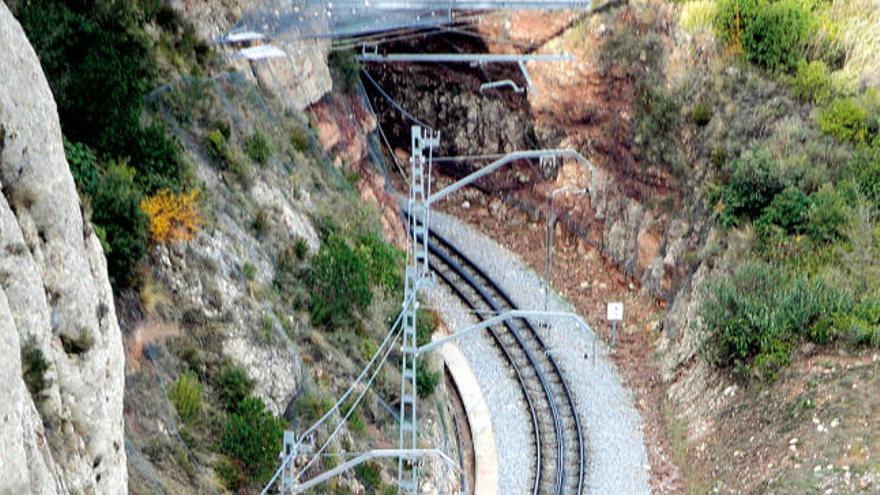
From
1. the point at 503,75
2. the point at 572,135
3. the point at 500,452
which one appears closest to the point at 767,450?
the point at 500,452

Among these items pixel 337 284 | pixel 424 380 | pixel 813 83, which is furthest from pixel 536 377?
pixel 813 83

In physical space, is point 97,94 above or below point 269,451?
above

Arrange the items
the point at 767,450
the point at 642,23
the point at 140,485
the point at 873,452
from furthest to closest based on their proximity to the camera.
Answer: the point at 642,23
the point at 767,450
the point at 873,452
the point at 140,485

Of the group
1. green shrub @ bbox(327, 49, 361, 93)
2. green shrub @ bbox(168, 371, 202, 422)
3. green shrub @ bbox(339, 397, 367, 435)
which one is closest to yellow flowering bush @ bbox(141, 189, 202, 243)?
green shrub @ bbox(168, 371, 202, 422)

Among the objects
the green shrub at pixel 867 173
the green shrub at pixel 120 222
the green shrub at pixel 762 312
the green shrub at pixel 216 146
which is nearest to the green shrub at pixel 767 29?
the green shrub at pixel 867 173

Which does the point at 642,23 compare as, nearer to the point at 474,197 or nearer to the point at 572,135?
the point at 572,135

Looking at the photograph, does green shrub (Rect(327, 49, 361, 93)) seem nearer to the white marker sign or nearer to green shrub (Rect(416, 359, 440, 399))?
the white marker sign
